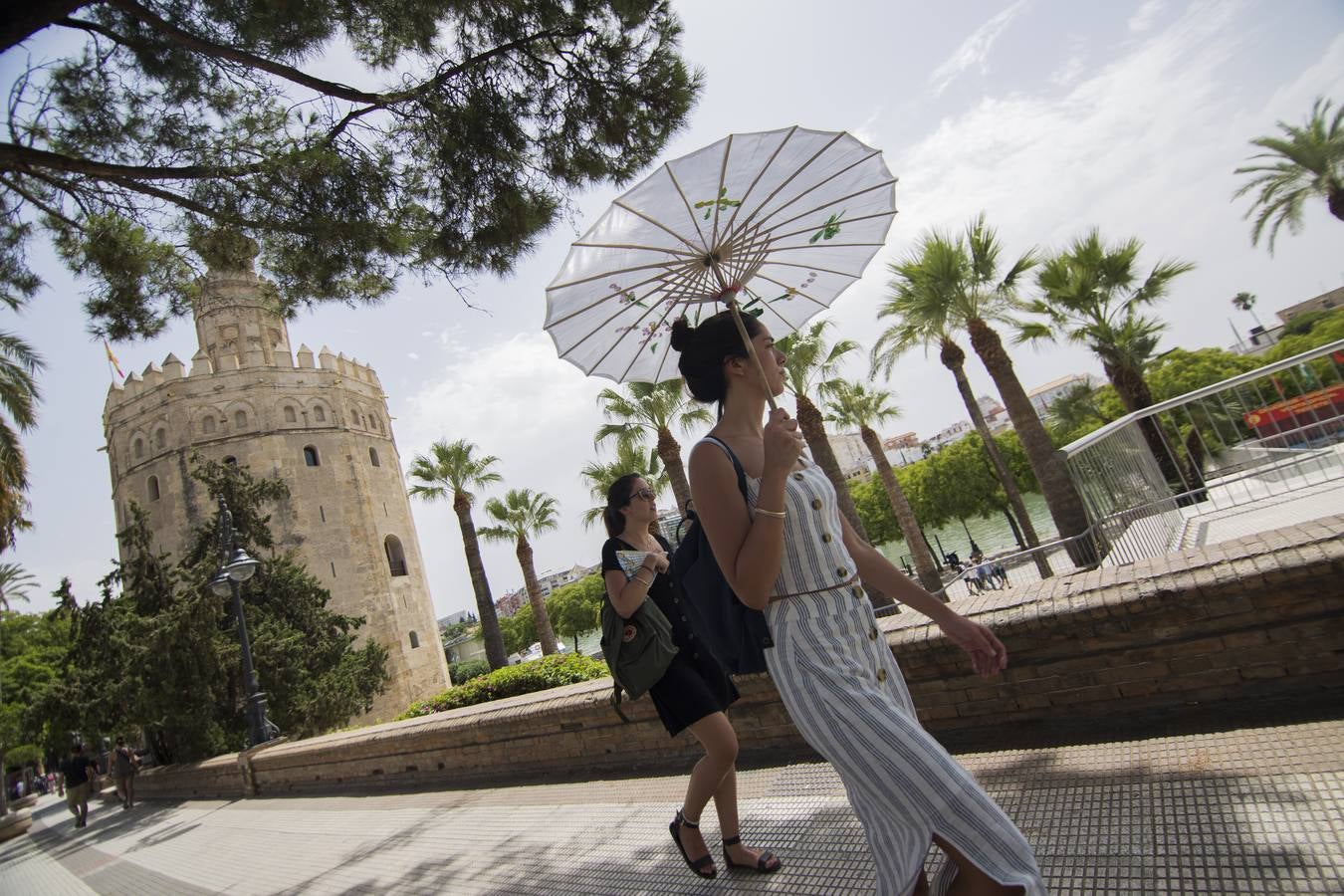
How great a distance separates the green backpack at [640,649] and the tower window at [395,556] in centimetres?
3071

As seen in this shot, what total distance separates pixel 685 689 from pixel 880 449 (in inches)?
905

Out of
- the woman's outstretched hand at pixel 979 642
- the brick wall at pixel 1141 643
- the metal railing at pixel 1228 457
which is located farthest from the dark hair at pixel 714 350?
the metal railing at pixel 1228 457

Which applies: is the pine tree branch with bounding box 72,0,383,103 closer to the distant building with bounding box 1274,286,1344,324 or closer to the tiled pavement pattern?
the tiled pavement pattern

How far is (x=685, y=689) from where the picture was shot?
2.87m

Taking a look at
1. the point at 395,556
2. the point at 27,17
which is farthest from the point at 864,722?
the point at 395,556

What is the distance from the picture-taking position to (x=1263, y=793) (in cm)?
219

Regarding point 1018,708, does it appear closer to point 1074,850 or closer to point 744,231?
point 1074,850

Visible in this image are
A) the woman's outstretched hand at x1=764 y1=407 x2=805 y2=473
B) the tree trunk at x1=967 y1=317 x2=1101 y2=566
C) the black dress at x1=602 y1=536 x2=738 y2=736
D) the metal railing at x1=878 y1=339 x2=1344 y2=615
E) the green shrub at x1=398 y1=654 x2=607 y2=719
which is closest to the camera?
the woman's outstretched hand at x1=764 y1=407 x2=805 y2=473

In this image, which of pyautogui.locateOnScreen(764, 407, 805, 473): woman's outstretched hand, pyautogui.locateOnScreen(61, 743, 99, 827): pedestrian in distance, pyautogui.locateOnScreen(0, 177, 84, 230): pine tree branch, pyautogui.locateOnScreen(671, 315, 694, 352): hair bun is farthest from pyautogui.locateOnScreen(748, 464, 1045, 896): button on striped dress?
pyautogui.locateOnScreen(61, 743, 99, 827): pedestrian in distance

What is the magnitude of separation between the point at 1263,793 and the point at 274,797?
10.9 meters

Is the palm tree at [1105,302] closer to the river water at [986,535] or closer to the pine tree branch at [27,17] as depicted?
the pine tree branch at [27,17]

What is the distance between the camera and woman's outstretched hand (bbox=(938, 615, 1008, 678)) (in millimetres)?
1885

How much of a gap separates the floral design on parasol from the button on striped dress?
3.86 ft

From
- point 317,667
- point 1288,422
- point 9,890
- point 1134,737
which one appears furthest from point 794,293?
point 317,667
